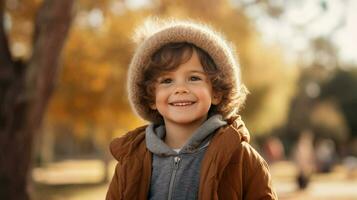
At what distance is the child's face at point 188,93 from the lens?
3332 mm

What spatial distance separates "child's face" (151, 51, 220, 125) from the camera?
10.9 ft

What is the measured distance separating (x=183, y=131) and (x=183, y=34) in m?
0.48

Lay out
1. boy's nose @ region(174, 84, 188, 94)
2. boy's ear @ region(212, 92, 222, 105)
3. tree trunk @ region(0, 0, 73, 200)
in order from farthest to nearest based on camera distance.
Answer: tree trunk @ region(0, 0, 73, 200) → boy's ear @ region(212, 92, 222, 105) → boy's nose @ region(174, 84, 188, 94)

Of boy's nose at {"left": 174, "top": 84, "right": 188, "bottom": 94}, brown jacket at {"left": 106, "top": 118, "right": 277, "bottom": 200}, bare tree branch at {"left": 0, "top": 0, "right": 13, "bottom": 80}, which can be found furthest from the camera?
bare tree branch at {"left": 0, "top": 0, "right": 13, "bottom": 80}

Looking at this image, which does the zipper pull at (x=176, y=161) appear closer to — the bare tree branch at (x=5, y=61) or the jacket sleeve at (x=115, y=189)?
the jacket sleeve at (x=115, y=189)

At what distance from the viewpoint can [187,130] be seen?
341 centimetres

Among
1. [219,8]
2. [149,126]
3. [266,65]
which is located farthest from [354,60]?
[149,126]

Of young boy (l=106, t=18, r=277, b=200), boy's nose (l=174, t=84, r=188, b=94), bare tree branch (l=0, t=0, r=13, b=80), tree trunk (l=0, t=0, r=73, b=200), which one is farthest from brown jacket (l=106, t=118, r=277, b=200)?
bare tree branch (l=0, t=0, r=13, b=80)

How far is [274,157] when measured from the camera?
99.6 feet

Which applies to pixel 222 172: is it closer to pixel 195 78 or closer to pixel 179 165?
pixel 179 165

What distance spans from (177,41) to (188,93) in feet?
0.91

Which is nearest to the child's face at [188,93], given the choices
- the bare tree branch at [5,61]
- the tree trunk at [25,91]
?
the tree trunk at [25,91]

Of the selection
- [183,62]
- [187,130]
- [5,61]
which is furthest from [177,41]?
[5,61]

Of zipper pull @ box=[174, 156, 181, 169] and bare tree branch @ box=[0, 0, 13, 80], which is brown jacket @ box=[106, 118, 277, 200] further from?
bare tree branch @ box=[0, 0, 13, 80]
